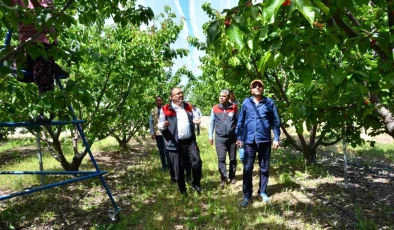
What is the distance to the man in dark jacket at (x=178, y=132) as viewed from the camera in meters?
4.64

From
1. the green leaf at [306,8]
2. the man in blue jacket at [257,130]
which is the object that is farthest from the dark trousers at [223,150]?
the green leaf at [306,8]

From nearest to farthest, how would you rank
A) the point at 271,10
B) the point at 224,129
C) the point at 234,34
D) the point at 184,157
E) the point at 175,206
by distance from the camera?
the point at 271,10 → the point at 234,34 → the point at 175,206 → the point at 184,157 → the point at 224,129

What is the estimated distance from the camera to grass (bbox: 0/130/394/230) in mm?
3838

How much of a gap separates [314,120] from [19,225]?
394cm

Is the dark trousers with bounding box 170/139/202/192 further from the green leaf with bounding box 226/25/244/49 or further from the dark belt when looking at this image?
the green leaf with bounding box 226/25/244/49

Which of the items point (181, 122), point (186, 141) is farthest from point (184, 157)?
point (181, 122)

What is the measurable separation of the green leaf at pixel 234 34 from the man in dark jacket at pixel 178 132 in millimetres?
3316

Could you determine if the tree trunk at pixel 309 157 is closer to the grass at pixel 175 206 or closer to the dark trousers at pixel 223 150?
the grass at pixel 175 206

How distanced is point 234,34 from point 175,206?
366 cm

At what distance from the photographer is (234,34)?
1311 millimetres

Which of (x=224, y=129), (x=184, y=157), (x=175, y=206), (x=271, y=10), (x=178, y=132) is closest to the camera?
(x=271, y=10)

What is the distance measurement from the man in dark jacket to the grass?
57 centimetres

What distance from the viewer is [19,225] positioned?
13.4ft

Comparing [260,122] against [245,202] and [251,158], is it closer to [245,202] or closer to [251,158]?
[251,158]
